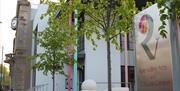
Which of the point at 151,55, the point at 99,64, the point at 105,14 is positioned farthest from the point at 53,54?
the point at 151,55

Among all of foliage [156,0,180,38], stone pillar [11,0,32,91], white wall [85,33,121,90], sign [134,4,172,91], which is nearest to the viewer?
foliage [156,0,180,38]

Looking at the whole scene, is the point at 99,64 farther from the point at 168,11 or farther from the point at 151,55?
the point at 168,11

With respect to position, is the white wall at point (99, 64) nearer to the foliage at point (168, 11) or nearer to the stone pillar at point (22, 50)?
the foliage at point (168, 11)

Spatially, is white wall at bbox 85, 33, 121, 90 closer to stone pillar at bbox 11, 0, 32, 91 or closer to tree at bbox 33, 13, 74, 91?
tree at bbox 33, 13, 74, 91

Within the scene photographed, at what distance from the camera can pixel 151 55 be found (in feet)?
22.2

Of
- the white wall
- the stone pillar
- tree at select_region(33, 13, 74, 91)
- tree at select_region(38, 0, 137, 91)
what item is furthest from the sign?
the stone pillar

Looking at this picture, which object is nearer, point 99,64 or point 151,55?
point 151,55

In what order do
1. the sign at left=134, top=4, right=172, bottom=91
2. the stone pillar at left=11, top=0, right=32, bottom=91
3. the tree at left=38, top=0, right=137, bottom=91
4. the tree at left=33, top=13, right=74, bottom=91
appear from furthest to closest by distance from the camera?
the stone pillar at left=11, top=0, right=32, bottom=91 → the tree at left=33, top=13, right=74, bottom=91 → the tree at left=38, top=0, right=137, bottom=91 → the sign at left=134, top=4, right=172, bottom=91

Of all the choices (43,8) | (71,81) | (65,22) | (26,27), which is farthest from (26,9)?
(65,22)

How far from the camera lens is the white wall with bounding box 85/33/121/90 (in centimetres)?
1983

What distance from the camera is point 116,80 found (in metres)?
20.1

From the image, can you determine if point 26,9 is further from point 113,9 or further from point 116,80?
point 113,9

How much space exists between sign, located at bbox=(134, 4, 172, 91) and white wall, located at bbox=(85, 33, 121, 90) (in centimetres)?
1248

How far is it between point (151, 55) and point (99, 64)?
13287 millimetres
